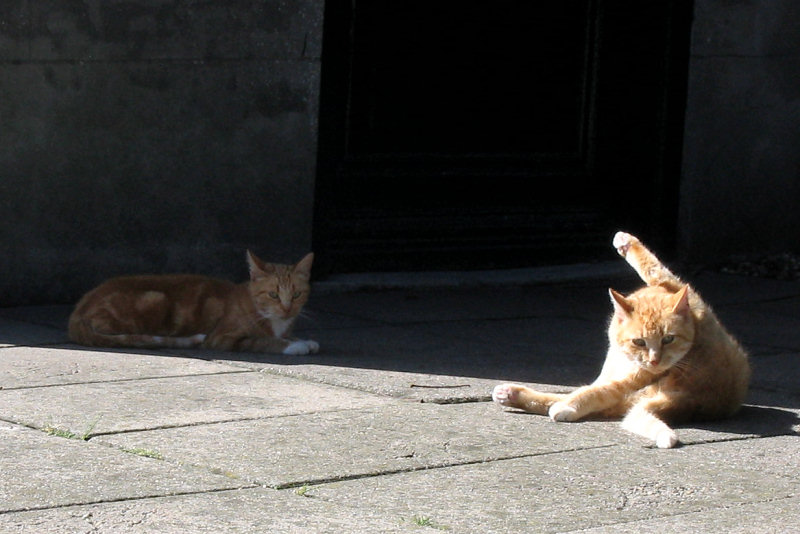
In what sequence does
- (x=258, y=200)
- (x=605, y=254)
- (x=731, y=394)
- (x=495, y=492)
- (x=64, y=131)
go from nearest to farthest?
(x=495, y=492)
(x=731, y=394)
(x=64, y=131)
(x=258, y=200)
(x=605, y=254)

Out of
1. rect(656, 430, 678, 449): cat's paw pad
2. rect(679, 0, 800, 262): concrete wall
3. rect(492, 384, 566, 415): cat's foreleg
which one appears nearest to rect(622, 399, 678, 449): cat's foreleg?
rect(656, 430, 678, 449): cat's paw pad

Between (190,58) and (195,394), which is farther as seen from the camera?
(190,58)

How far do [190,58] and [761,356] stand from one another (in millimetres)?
4234

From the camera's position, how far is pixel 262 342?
778 cm

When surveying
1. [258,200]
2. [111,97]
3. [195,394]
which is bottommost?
[195,394]

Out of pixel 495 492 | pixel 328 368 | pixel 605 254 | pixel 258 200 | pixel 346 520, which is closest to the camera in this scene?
pixel 346 520

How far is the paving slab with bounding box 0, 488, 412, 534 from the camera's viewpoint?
4391 millimetres

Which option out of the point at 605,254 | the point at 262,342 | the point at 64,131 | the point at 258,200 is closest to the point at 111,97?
the point at 64,131

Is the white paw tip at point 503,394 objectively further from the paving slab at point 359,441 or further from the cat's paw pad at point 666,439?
the cat's paw pad at point 666,439

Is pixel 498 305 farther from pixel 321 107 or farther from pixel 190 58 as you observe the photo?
pixel 190 58

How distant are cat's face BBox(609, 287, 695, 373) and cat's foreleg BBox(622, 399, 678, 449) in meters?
0.17

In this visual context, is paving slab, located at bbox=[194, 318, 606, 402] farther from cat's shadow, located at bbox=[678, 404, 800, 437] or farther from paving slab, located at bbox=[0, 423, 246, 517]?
paving slab, located at bbox=[0, 423, 246, 517]

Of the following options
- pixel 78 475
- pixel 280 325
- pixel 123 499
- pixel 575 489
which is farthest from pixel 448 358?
pixel 123 499

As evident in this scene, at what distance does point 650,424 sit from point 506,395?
2.33 feet
